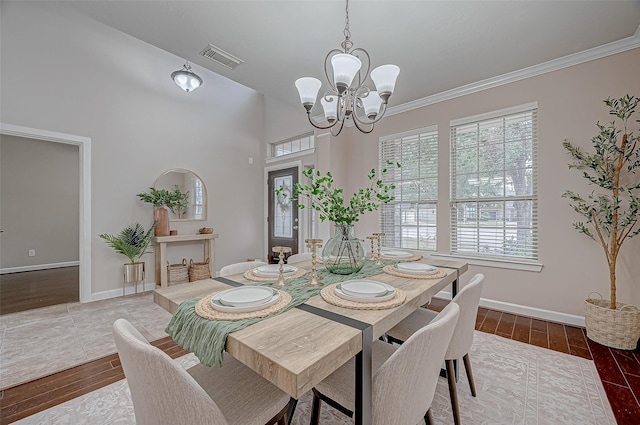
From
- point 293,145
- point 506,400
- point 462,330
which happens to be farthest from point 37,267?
point 506,400

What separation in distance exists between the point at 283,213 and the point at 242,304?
13.9 feet

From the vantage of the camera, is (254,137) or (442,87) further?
(254,137)

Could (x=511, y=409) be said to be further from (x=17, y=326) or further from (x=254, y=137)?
(x=254, y=137)

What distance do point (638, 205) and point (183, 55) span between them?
4354 mm

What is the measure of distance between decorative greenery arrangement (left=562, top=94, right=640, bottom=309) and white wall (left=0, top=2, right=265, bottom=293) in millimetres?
4922

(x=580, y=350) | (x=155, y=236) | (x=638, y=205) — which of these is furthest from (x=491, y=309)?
(x=155, y=236)

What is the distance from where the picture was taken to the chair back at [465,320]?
4.39 ft

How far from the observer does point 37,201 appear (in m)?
5.25

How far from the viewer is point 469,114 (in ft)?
10.7

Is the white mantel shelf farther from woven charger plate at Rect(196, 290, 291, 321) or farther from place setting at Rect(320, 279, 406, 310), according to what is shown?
place setting at Rect(320, 279, 406, 310)

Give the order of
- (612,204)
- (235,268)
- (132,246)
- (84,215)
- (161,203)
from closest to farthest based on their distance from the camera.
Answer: (235,268), (612,204), (84,215), (132,246), (161,203)

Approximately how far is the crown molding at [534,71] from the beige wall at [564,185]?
5 cm

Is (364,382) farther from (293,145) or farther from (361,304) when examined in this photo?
(293,145)

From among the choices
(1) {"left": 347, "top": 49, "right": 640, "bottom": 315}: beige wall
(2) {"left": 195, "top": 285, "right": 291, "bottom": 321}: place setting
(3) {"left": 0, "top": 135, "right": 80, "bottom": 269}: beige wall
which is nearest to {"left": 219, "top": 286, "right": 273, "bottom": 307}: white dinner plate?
(2) {"left": 195, "top": 285, "right": 291, "bottom": 321}: place setting
